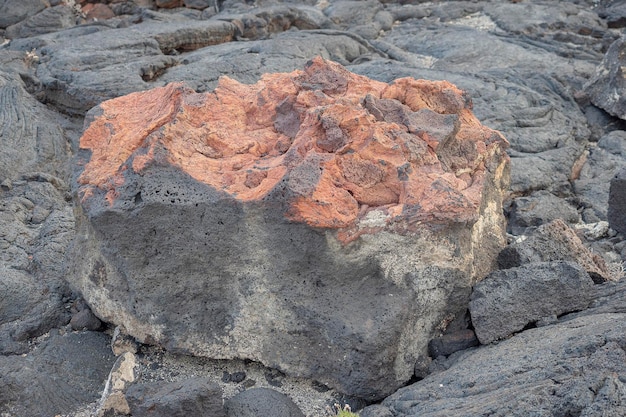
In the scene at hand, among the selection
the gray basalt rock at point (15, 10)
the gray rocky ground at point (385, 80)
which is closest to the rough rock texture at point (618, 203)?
the gray rocky ground at point (385, 80)

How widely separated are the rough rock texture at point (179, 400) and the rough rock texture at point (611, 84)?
5330 mm

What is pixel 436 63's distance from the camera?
8461 millimetres

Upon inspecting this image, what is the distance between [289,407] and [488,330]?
3.29 ft

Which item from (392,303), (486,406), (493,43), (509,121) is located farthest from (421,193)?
(493,43)

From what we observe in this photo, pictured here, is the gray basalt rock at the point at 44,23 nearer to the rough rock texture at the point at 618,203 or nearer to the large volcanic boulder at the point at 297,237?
the large volcanic boulder at the point at 297,237

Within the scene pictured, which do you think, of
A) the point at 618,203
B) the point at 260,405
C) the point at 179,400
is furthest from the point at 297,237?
the point at 618,203

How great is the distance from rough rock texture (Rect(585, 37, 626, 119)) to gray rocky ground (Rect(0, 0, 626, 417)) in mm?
16

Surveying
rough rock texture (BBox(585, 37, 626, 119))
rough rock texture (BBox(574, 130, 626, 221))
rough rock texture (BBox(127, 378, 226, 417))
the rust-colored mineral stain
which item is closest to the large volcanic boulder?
the rust-colored mineral stain

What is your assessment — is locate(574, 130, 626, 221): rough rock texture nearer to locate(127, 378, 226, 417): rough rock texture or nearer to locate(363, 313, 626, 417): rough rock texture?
locate(363, 313, 626, 417): rough rock texture

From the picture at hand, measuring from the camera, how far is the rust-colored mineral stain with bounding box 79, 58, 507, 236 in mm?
3305

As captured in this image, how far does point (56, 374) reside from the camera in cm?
355

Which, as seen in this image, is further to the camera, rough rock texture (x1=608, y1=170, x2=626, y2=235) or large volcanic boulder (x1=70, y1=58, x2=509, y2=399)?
rough rock texture (x1=608, y1=170, x2=626, y2=235)

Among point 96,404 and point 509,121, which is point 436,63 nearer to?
point 509,121

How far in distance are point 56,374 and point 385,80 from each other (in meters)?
4.63
